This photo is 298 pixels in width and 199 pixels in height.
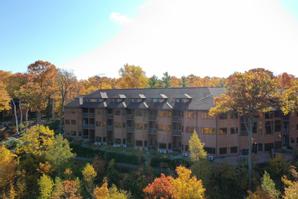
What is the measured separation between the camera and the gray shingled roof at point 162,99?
56.2m

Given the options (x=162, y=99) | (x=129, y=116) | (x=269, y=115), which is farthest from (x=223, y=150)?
(x=129, y=116)

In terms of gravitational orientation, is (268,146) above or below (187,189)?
above

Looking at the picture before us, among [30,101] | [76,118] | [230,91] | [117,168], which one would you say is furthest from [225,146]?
[30,101]

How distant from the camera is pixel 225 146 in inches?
2082

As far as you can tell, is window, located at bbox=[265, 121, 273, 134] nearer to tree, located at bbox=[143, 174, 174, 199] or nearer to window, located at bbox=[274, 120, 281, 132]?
window, located at bbox=[274, 120, 281, 132]

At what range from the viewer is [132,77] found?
105 meters

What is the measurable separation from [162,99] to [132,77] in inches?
1779

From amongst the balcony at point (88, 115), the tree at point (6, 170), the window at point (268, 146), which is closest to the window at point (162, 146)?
the window at point (268, 146)

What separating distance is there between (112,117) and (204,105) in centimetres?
2225

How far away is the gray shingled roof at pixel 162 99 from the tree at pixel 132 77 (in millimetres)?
29631

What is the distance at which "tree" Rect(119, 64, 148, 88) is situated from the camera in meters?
104

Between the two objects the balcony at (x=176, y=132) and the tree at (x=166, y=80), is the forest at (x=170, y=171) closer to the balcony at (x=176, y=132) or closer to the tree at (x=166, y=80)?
the balcony at (x=176, y=132)

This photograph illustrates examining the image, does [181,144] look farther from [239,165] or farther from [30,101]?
[30,101]

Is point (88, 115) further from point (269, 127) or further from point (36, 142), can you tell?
point (269, 127)
